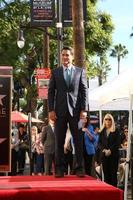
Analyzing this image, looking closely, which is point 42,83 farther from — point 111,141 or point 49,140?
point 111,141

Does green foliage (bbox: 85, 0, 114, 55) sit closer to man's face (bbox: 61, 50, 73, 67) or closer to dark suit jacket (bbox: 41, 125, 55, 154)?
dark suit jacket (bbox: 41, 125, 55, 154)

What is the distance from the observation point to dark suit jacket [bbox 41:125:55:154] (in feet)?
Answer: 52.4

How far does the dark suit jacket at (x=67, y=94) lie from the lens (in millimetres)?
8281

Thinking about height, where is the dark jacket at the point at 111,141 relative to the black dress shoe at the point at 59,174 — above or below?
above

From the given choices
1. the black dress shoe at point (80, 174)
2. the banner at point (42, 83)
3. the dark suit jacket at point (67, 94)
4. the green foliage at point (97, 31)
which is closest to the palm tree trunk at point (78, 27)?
the banner at point (42, 83)

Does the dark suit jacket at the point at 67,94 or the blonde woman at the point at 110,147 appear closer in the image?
the dark suit jacket at the point at 67,94

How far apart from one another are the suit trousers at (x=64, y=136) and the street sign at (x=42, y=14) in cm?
1355

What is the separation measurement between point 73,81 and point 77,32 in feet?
32.5

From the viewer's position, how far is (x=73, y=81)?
326 inches

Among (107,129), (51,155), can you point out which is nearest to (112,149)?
(107,129)

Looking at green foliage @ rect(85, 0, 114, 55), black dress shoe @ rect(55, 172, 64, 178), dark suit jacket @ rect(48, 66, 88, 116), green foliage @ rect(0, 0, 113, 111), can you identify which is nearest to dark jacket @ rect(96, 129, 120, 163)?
dark suit jacket @ rect(48, 66, 88, 116)

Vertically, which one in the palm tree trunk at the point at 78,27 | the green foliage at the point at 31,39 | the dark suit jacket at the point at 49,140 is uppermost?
the green foliage at the point at 31,39

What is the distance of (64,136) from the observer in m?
8.41

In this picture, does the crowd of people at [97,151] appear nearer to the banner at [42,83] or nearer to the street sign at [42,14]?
the banner at [42,83]
